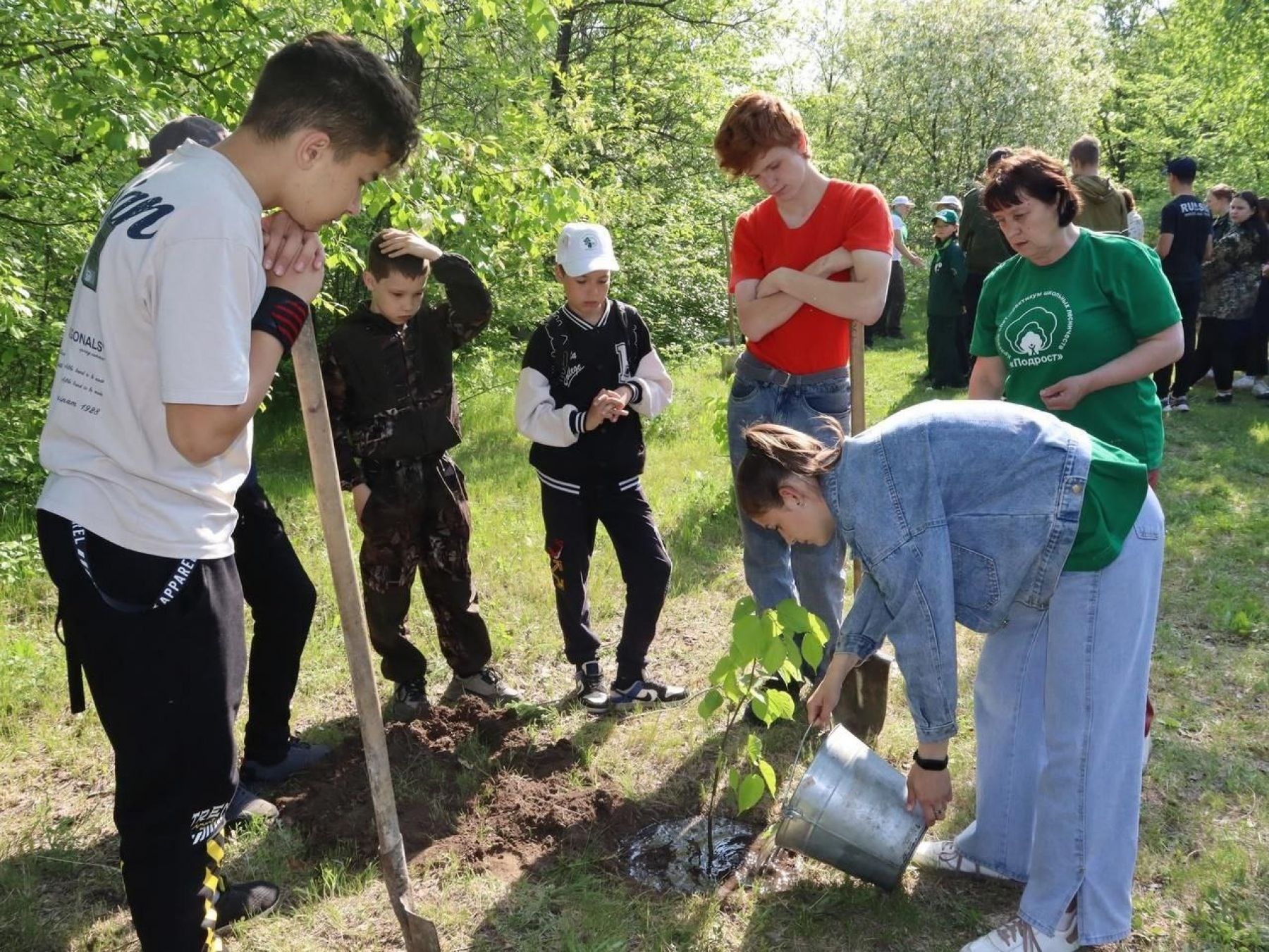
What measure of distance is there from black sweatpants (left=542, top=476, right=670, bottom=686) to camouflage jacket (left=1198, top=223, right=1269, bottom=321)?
760cm

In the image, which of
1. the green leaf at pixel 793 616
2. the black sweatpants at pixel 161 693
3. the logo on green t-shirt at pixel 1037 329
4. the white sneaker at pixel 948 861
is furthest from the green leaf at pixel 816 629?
the black sweatpants at pixel 161 693

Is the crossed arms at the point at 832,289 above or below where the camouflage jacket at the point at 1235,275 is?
above

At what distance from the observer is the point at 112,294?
5.82 ft

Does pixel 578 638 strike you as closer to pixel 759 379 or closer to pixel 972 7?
pixel 759 379

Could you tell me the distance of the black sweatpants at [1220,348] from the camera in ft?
29.5

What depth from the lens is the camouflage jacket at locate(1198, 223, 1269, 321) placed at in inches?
351

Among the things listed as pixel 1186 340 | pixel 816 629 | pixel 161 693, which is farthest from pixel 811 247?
pixel 1186 340

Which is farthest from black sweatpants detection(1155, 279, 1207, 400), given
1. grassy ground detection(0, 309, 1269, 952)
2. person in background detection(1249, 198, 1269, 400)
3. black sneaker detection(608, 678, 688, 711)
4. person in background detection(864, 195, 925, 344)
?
black sneaker detection(608, 678, 688, 711)

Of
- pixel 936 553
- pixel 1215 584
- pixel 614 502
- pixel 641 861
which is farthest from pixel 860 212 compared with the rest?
pixel 1215 584

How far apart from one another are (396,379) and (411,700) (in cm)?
135

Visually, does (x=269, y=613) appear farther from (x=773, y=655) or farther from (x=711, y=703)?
(x=773, y=655)

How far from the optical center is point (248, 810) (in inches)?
125

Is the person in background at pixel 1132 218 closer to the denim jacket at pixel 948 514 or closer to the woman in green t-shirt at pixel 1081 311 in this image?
the woman in green t-shirt at pixel 1081 311

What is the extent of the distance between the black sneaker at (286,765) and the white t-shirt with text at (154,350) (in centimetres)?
180
